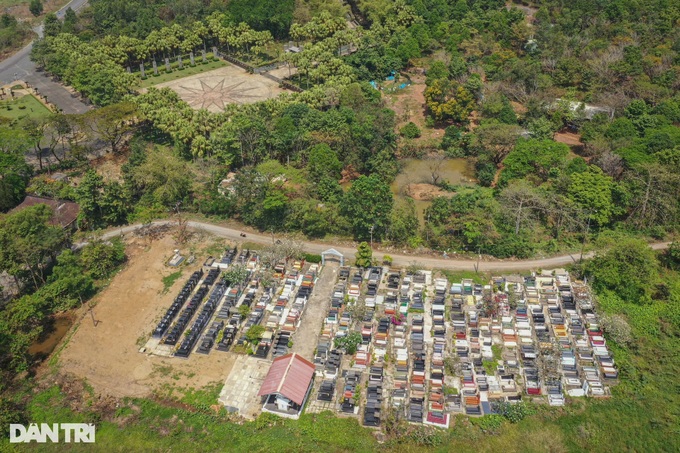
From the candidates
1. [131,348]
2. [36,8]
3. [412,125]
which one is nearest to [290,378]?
[131,348]

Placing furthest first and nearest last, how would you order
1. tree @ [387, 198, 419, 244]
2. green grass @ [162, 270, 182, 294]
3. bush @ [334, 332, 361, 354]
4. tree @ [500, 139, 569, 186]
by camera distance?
tree @ [500, 139, 569, 186] < tree @ [387, 198, 419, 244] < green grass @ [162, 270, 182, 294] < bush @ [334, 332, 361, 354]

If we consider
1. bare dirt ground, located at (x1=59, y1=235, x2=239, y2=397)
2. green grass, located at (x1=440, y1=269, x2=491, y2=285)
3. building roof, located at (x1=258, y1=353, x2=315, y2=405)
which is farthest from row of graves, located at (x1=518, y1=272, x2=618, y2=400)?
bare dirt ground, located at (x1=59, y1=235, x2=239, y2=397)

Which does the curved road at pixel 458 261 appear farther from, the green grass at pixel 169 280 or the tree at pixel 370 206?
the green grass at pixel 169 280

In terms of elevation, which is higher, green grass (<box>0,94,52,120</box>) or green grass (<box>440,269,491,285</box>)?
green grass (<box>0,94,52,120</box>)

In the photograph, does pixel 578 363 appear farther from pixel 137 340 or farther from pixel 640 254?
pixel 137 340

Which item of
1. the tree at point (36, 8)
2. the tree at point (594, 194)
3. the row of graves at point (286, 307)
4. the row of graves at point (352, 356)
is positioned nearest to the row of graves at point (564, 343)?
the tree at point (594, 194)

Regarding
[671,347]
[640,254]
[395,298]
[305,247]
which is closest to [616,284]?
[640,254]

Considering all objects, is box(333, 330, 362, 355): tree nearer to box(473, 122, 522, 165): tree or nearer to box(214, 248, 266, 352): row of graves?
box(214, 248, 266, 352): row of graves
